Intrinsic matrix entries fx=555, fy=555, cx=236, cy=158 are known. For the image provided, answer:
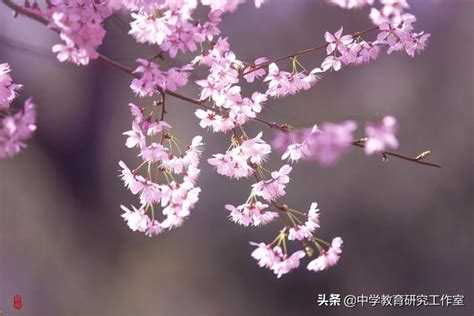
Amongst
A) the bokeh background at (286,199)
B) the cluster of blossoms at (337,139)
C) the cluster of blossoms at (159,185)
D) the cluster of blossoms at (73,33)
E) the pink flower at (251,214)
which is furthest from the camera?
the bokeh background at (286,199)

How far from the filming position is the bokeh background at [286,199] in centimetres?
416

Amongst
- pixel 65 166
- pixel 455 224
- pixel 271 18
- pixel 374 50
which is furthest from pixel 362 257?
pixel 374 50

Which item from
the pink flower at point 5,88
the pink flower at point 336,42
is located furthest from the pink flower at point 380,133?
the pink flower at point 5,88

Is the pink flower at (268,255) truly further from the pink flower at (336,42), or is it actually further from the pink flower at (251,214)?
the pink flower at (336,42)

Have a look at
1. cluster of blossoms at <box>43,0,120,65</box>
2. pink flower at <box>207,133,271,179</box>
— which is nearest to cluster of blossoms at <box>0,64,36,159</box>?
cluster of blossoms at <box>43,0,120,65</box>

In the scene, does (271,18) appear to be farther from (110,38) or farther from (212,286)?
(212,286)

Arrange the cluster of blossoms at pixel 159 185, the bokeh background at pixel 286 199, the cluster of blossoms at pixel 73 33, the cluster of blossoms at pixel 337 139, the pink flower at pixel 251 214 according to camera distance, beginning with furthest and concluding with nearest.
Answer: the bokeh background at pixel 286 199, the pink flower at pixel 251 214, the cluster of blossoms at pixel 159 185, the cluster of blossoms at pixel 73 33, the cluster of blossoms at pixel 337 139

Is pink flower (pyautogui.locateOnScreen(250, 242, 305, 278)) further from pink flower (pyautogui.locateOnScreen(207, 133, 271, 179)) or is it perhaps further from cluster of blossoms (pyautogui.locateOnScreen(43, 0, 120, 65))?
cluster of blossoms (pyautogui.locateOnScreen(43, 0, 120, 65))

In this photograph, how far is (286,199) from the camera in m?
4.17

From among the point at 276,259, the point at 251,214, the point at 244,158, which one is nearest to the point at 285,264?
the point at 276,259

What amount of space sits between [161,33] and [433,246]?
354 centimetres

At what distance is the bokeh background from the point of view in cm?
416

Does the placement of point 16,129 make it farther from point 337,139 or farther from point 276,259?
point 276,259

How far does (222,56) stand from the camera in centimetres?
147
